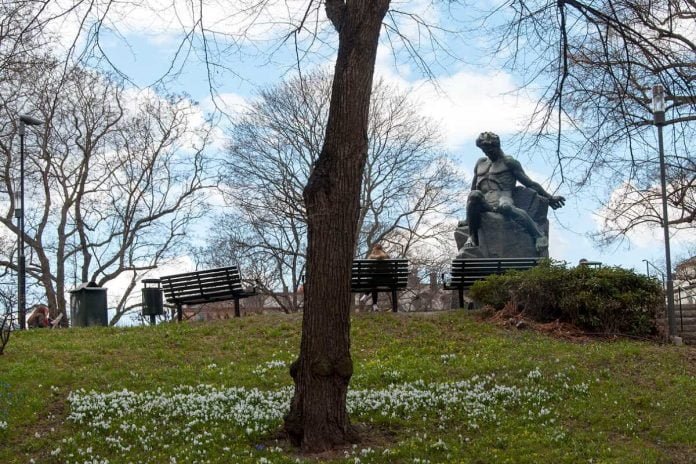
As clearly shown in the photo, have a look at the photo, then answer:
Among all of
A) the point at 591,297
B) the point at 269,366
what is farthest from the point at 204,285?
the point at 591,297

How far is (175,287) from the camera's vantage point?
18078 mm

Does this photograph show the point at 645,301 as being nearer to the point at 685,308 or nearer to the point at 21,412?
the point at 685,308

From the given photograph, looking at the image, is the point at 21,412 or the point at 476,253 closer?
the point at 21,412

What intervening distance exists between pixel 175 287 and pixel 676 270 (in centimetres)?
2128

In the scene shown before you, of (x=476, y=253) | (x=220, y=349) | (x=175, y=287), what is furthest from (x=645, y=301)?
(x=175, y=287)

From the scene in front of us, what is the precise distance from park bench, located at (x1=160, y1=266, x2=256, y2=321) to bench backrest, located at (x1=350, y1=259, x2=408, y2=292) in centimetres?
257

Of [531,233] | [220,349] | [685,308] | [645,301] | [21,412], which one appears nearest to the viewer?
[21,412]

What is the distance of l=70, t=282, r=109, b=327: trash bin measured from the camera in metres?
19.2

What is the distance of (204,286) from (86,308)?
10.9 ft

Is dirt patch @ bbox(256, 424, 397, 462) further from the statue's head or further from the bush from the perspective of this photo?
the statue's head

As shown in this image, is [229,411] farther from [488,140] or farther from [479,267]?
[488,140]

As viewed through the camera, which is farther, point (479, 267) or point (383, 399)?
point (479, 267)

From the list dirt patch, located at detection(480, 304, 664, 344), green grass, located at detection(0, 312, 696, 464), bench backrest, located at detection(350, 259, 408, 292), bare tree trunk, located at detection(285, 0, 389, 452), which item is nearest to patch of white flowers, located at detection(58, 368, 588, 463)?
green grass, located at detection(0, 312, 696, 464)

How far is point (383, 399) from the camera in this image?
9789 millimetres
